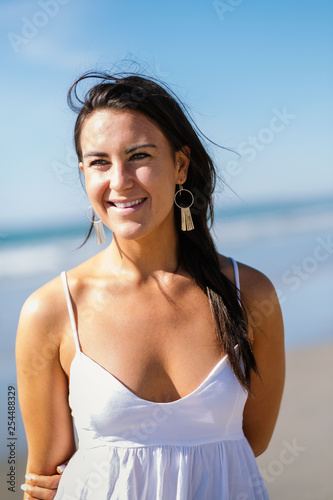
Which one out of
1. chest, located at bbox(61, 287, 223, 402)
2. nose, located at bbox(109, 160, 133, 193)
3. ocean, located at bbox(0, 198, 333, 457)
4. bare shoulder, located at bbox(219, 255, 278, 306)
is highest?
ocean, located at bbox(0, 198, 333, 457)

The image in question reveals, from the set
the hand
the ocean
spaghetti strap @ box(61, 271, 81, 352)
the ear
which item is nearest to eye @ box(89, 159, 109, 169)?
the ear

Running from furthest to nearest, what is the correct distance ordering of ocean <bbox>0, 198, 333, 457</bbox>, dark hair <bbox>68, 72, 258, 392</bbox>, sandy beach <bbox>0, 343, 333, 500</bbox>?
ocean <bbox>0, 198, 333, 457</bbox>, sandy beach <bbox>0, 343, 333, 500</bbox>, dark hair <bbox>68, 72, 258, 392</bbox>

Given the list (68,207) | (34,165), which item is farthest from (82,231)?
(34,165)

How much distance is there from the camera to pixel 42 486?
2.37m

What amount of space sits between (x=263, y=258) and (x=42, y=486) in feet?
28.2

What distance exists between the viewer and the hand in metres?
2.36

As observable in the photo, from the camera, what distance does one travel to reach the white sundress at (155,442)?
2133mm

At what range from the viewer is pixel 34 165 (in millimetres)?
12320

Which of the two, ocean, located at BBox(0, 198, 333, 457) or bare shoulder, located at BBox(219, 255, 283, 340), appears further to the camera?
ocean, located at BBox(0, 198, 333, 457)

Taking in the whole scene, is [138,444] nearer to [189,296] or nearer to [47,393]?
[47,393]

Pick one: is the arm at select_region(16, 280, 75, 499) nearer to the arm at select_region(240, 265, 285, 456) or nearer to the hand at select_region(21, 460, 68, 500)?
the hand at select_region(21, 460, 68, 500)

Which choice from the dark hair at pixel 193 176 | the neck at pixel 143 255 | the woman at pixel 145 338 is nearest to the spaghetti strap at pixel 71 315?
the woman at pixel 145 338

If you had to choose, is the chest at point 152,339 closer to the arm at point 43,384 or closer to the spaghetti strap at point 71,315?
the spaghetti strap at point 71,315

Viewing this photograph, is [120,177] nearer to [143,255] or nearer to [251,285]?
[143,255]
